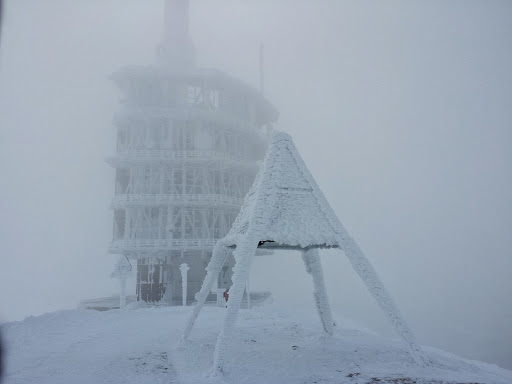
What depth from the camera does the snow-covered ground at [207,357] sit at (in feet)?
24.8

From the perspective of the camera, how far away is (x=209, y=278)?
1083 cm

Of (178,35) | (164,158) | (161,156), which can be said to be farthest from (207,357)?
(178,35)

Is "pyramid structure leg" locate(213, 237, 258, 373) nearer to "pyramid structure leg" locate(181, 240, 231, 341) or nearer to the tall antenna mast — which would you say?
"pyramid structure leg" locate(181, 240, 231, 341)

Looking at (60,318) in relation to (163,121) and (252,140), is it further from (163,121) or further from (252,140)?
(252,140)

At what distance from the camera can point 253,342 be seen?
10906 mm

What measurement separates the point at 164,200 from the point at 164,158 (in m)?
4.54

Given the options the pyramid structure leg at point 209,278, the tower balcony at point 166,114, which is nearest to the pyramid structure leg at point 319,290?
the pyramid structure leg at point 209,278

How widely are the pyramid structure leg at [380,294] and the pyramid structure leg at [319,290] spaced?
2.83 meters

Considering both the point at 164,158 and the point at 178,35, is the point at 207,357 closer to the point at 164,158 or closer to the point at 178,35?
the point at 164,158

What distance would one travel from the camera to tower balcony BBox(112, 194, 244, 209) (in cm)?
3531

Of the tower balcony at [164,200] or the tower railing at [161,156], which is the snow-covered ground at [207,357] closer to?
the tower balcony at [164,200]

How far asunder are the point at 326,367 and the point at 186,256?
3109cm

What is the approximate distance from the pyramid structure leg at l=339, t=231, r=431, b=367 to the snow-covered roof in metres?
0.42

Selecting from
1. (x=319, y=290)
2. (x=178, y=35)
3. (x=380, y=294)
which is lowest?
(x=319, y=290)
